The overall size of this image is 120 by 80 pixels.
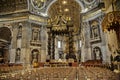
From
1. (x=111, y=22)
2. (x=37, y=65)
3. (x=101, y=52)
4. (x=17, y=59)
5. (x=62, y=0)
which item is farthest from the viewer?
(x=62, y=0)

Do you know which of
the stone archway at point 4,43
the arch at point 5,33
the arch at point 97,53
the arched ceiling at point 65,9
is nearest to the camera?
the arch at point 97,53

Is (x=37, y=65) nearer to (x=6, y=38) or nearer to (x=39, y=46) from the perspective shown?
(x=39, y=46)

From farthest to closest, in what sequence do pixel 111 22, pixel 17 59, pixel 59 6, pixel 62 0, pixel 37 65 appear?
1. pixel 59 6
2. pixel 62 0
3. pixel 17 59
4. pixel 37 65
5. pixel 111 22

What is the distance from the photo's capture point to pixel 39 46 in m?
18.2

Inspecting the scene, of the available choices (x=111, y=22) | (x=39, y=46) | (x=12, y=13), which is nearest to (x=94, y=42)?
(x=39, y=46)

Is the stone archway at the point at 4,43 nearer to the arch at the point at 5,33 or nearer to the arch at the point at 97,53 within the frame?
the arch at the point at 5,33

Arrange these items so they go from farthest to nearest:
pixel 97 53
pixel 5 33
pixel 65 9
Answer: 1. pixel 65 9
2. pixel 5 33
3. pixel 97 53

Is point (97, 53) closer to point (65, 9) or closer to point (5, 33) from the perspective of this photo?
point (65, 9)

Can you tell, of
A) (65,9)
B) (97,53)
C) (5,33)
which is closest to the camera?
(97,53)

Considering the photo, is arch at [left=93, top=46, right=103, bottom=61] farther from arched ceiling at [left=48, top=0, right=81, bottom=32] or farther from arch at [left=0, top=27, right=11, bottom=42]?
arch at [left=0, top=27, right=11, bottom=42]

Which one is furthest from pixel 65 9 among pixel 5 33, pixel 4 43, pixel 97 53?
pixel 4 43

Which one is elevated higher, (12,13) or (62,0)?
(62,0)

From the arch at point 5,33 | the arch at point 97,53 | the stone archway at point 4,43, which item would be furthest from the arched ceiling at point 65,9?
the arch at point 97,53

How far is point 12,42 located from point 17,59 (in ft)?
7.16
